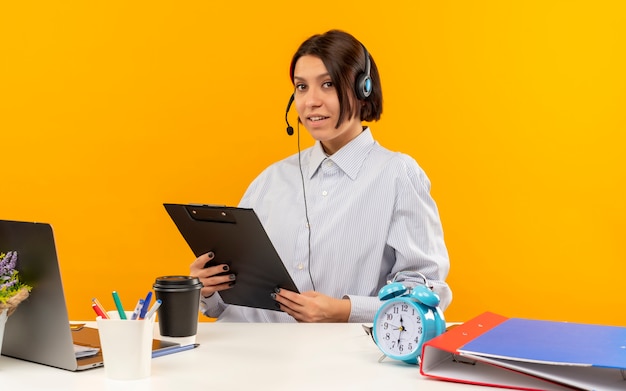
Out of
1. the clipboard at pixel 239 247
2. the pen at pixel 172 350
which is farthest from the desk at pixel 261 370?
the clipboard at pixel 239 247

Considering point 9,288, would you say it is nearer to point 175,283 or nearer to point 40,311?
point 40,311

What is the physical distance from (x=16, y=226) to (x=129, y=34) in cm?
173

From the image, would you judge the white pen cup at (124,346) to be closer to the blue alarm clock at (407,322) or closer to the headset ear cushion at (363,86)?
the blue alarm clock at (407,322)

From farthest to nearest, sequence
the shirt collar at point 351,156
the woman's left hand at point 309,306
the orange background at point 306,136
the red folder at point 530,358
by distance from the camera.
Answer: the orange background at point 306,136 < the shirt collar at point 351,156 < the woman's left hand at point 309,306 < the red folder at point 530,358

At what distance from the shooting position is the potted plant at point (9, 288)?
1.38 m

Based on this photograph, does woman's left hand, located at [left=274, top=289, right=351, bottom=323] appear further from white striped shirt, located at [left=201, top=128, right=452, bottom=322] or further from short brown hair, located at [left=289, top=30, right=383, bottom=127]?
short brown hair, located at [left=289, top=30, right=383, bottom=127]

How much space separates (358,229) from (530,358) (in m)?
1.08

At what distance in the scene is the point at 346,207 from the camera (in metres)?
2.37

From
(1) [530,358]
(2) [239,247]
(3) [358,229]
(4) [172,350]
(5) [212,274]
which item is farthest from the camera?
(3) [358,229]

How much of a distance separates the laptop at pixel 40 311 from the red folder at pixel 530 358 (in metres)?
0.62

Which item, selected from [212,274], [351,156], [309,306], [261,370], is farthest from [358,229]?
[261,370]

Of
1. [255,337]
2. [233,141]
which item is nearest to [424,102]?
[233,141]

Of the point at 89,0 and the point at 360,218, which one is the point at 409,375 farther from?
the point at 89,0

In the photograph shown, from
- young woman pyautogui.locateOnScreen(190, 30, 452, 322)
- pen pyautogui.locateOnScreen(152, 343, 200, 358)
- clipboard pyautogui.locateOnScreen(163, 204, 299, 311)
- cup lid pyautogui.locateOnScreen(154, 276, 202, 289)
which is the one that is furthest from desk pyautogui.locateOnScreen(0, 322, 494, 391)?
young woman pyautogui.locateOnScreen(190, 30, 452, 322)
